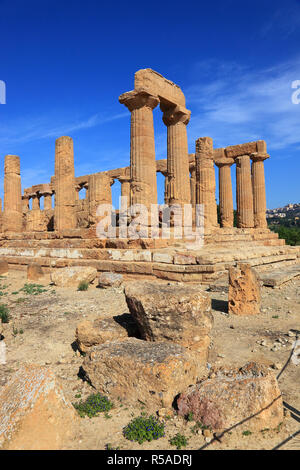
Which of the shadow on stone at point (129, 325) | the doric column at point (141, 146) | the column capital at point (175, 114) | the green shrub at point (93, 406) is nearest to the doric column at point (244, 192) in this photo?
the column capital at point (175, 114)

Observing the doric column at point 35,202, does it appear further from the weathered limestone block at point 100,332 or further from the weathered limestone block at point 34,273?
the weathered limestone block at point 100,332

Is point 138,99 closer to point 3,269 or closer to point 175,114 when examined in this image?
point 175,114

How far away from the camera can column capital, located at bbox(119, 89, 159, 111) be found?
11422 mm

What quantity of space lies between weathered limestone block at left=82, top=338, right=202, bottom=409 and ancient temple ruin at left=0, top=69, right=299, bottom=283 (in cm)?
530

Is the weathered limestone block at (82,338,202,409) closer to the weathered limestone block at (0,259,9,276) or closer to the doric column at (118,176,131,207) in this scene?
the weathered limestone block at (0,259,9,276)

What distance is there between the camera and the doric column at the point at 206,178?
1594 cm

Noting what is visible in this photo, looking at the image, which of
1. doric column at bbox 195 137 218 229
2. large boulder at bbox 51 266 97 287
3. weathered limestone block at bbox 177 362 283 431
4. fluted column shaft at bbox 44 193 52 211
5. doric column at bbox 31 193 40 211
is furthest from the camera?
doric column at bbox 31 193 40 211

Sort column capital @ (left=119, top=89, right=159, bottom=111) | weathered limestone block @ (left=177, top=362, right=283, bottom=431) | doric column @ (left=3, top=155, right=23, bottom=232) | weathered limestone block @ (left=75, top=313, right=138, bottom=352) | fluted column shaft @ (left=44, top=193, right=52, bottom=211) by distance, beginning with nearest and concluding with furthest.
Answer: weathered limestone block @ (left=177, top=362, right=283, bottom=431)
weathered limestone block @ (left=75, top=313, right=138, bottom=352)
column capital @ (left=119, top=89, right=159, bottom=111)
doric column @ (left=3, top=155, right=23, bottom=232)
fluted column shaft @ (left=44, top=193, right=52, bottom=211)

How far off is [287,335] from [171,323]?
2.06 m

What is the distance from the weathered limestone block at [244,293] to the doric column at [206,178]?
9.94 m

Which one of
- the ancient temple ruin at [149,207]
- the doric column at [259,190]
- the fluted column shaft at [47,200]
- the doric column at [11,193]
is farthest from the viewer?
the fluted column shaft at [47,200]

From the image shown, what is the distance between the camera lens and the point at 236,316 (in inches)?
230

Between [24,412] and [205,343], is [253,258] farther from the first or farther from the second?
[24,412]

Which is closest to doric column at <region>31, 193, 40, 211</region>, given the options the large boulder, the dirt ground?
the dirt ground
